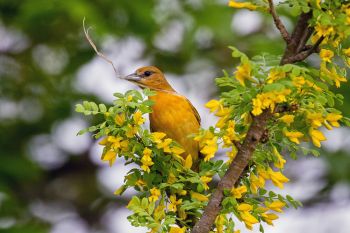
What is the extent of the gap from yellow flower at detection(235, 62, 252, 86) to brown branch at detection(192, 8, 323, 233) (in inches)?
4.8

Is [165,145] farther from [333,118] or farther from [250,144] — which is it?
[333,118]

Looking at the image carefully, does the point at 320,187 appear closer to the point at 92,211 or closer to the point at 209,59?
the point at 209,59

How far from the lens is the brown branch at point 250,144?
293cm

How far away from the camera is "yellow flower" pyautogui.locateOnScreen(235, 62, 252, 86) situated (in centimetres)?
297

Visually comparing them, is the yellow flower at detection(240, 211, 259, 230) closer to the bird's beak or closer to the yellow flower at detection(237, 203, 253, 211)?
the yellow flower at detection(237, 203, 253, 211)

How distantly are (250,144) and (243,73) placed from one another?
253 millimetres

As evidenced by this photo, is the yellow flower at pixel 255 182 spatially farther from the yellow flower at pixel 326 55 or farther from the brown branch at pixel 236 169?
the yellow flower at pixel 326 55

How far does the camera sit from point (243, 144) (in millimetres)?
3045

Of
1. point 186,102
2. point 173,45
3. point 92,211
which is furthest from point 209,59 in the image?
point 186,102

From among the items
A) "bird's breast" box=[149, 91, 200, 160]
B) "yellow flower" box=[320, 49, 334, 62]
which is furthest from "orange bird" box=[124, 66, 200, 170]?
"yellow flower" box=[320, 49, 334, 62]

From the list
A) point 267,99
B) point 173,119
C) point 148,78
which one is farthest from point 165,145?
point 148,78

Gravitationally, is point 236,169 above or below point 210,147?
below

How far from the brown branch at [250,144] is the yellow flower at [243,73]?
0.40 ft

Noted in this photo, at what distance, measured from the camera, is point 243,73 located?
117 inches
